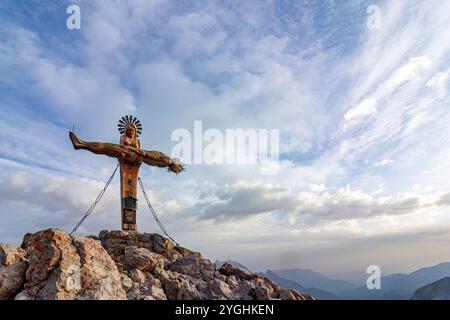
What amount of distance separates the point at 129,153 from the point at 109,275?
13.3 meters

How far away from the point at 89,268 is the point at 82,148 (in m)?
13.0

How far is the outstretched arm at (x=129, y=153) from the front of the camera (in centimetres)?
2500

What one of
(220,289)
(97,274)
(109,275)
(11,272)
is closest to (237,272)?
(220,289)

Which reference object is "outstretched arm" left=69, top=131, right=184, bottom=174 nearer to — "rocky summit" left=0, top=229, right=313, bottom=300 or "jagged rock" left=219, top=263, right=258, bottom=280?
"rocky summit" left=0, top=229, right=313, bottom=300

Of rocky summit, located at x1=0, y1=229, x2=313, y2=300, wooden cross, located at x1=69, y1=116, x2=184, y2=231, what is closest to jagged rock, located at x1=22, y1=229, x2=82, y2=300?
rocky summit, located at x1=0, y1=229, x2=313, y2=300

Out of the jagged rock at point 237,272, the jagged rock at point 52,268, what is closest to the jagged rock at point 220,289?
the jagged rock at point 237,272

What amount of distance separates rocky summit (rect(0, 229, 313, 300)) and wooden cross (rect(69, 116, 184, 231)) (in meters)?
3.58

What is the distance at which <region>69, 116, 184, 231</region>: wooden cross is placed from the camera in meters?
25.5

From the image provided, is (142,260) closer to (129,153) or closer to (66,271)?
(66,271)

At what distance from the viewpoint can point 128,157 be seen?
2686cm

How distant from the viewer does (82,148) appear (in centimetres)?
2511

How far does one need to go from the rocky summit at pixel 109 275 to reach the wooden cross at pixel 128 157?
11.7ft
